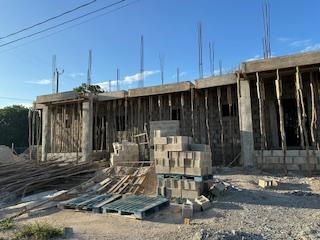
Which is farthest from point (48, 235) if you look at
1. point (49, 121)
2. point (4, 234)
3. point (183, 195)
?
point (49, 121)

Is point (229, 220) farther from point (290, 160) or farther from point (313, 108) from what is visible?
point (313, 108)

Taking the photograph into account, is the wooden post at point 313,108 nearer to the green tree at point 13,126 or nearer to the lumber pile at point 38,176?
the lumber pile at point 38,176

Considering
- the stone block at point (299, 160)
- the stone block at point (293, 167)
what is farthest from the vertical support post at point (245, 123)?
the stone block at point (299, 160)

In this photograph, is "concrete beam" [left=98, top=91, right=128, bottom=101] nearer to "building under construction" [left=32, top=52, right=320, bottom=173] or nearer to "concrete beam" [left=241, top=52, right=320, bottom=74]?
"building under construction" [left=32, top=52, right=320, bottom=173]

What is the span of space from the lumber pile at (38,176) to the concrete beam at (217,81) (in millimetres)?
5607

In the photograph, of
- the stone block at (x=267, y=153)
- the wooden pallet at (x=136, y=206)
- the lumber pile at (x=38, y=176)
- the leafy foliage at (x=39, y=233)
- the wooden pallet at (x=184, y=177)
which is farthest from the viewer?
the stone block at (x=267, y=153)

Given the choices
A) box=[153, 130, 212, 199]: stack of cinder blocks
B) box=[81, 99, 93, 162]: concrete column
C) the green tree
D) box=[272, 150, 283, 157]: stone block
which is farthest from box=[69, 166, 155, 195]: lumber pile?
the green tree

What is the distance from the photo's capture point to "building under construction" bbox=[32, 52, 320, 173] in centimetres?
1164

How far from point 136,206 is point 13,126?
1251 inches

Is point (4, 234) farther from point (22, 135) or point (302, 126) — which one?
point (22, 135)

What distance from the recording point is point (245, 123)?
1242cm

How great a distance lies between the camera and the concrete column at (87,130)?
15719 mm

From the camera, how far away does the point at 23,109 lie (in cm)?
3716

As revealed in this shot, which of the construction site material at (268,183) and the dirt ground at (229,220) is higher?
the construction site material at (268,183)
